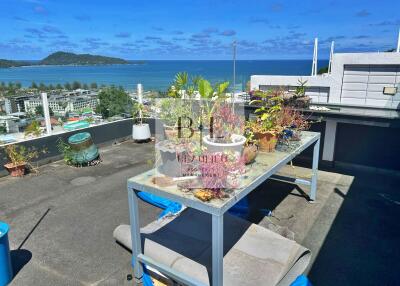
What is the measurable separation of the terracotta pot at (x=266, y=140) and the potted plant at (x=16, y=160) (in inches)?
220

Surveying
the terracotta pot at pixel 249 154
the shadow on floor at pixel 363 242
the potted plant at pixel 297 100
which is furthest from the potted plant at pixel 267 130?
the potted plant at pixel 297 100

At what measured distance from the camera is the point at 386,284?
11.1 ft

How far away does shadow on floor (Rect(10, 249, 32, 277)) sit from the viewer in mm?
3716

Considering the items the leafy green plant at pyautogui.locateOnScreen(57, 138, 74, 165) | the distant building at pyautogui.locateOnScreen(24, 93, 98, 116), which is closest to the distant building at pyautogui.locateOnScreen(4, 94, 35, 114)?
the distant building at pyautogui.locateOnScreen(24, 93, 98, 116)

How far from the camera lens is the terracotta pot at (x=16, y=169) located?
672 cm

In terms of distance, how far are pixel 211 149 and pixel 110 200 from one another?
3176 mm

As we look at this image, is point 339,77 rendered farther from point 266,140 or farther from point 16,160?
point 16,160

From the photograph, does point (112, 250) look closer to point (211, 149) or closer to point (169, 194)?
point (169, 194)

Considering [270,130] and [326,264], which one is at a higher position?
[270,130]

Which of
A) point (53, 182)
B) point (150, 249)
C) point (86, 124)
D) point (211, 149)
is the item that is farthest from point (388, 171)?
point (86, 124)

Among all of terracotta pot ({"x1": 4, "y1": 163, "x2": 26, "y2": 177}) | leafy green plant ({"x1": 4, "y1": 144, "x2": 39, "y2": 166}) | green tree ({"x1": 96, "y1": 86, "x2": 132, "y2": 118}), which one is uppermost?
green tree ({"x1": 96, "y1": 86, "x2": 132, "y2": 118})

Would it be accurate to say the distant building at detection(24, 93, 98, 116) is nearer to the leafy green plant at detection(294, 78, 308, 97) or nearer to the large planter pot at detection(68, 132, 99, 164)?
the large planter pot at detection(68, 132, 99, 164)

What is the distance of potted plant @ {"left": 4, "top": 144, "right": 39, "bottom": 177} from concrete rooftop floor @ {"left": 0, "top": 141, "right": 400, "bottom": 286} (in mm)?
193

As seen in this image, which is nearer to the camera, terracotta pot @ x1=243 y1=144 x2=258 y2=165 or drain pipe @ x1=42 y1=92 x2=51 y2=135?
terracotta pot @ x1=243 y1=144 x2=258 y2=165
